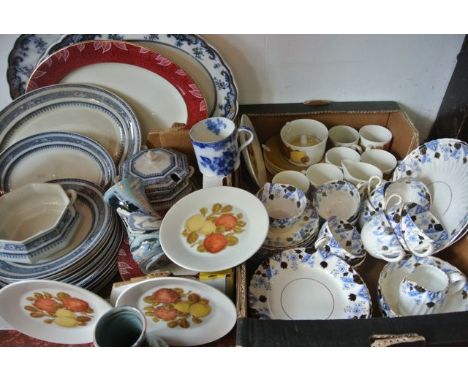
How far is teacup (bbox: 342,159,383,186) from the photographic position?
0.90 metres

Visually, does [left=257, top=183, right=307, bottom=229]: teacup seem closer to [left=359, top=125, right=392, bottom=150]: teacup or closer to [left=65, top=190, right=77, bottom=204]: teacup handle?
[left=359, top=125, right=392, bottom=150]: teacup

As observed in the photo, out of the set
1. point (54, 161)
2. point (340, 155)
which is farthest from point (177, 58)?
point (340, 155)

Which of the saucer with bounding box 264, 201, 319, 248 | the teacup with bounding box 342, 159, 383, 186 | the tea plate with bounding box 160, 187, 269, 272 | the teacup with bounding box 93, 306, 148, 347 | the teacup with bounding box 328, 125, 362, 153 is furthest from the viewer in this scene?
the teacup with bounding box 328, 125, 362, 153

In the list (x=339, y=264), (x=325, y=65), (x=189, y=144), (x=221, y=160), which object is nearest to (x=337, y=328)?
(x=339, y=264)

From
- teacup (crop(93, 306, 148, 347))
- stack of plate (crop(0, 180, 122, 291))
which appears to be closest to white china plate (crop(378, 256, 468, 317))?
teacup (crop(93, 306, 148, 347))

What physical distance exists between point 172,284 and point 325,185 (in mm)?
458

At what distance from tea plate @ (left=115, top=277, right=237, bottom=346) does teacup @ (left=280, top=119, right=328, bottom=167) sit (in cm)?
45

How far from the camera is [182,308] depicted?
676 mm

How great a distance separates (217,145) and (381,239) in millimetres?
390

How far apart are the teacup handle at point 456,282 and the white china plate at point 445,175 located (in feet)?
0.21

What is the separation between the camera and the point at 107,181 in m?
0.82

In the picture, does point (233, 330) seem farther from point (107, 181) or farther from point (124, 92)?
point (124, 92)

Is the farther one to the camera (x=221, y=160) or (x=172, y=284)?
(x=221, y=160)

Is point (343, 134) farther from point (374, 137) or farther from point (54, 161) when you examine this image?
point (54, 161)
